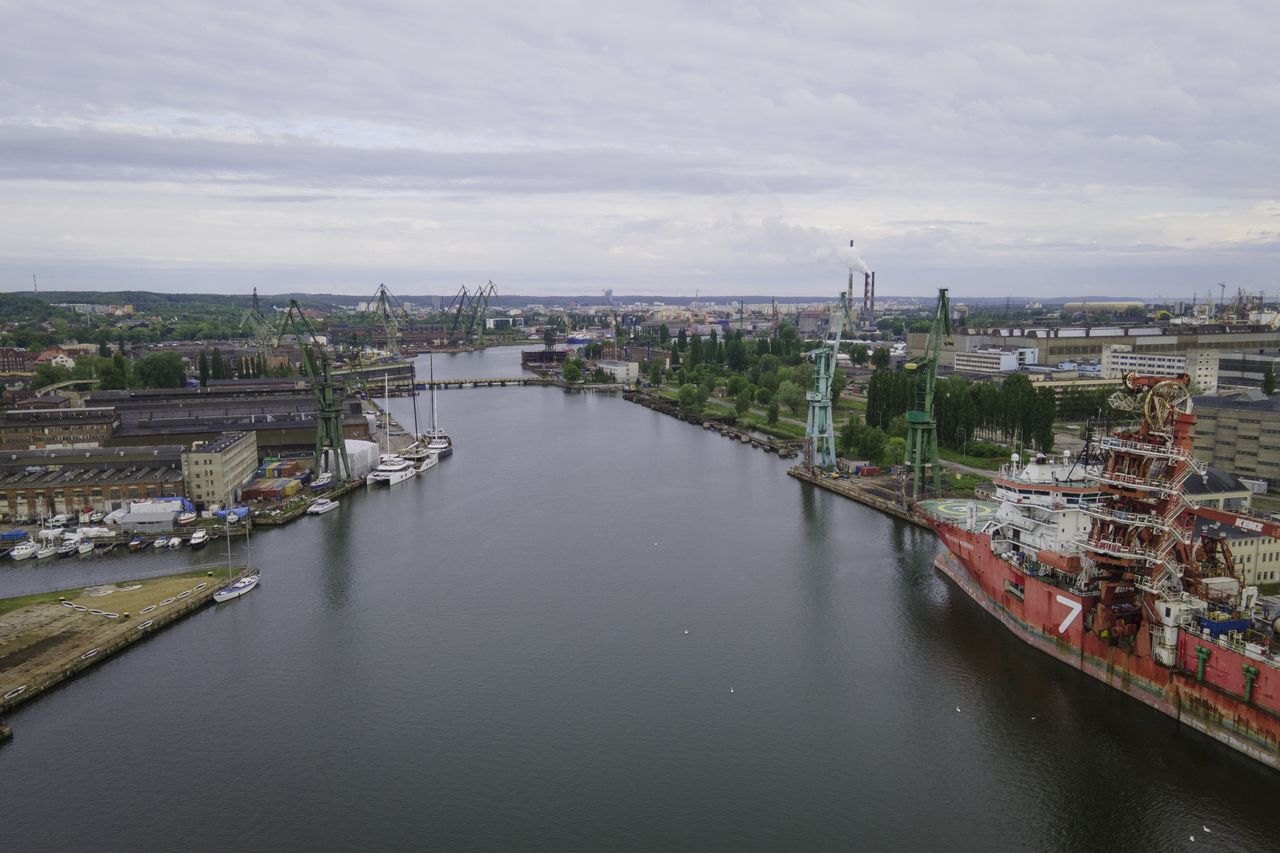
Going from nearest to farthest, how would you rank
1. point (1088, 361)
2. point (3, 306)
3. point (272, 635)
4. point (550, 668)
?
point (550, 668)
point (272, 635)
point (1088, 361)
point (3, 306)

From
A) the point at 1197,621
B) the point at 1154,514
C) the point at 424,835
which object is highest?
the point at 1154,514

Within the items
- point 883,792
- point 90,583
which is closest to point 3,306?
point 90,583

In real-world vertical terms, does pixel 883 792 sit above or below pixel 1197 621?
below

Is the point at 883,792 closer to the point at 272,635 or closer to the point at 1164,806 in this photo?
the point at 1164,806

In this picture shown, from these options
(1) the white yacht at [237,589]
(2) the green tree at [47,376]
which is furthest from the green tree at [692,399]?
(2) the green tree at [47,376]

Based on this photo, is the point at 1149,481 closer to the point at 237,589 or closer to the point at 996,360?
the point at 237,589

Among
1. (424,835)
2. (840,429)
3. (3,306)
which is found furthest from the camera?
(3,306)

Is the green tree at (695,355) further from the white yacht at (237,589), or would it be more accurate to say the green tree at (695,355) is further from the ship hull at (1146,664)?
the ship hull at (1146,664)

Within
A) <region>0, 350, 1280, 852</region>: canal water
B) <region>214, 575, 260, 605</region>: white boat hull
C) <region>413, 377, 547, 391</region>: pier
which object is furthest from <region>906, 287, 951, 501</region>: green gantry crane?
<region>413, 377, 547, 391</region>: pier

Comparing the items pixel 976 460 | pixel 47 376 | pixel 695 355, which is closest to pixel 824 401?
pixel 976 460
